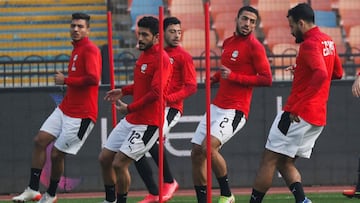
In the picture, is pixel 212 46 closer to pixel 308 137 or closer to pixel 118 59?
pixel 118 59

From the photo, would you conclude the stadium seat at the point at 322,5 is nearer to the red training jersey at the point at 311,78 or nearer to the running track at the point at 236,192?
the running track at the point at 236,192

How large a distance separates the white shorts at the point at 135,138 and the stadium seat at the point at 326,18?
6534mm

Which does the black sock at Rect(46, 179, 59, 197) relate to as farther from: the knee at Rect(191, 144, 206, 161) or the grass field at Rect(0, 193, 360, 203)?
the knee at Rect(191, 144, 206, 161)

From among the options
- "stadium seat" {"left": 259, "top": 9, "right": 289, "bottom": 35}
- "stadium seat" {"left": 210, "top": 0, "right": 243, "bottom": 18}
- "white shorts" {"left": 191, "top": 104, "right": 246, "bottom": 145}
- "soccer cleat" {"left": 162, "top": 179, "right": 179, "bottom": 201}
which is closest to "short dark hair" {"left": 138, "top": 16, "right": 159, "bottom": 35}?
"white shorts" {"left": 191, "top": 104, "right": 246, "bottom": 145}

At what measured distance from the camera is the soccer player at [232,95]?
11562 millimetres

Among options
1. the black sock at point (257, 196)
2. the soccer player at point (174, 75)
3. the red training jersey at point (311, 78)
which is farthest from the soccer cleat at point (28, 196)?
the red training jersey at point (311, 78)

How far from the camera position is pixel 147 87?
11.1 m

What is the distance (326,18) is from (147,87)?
668cm

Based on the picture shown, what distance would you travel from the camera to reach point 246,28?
460 inches

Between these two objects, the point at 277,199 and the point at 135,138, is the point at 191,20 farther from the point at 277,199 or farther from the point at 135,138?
the point at 135,138

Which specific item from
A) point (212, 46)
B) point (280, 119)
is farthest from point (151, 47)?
point (212, 46)

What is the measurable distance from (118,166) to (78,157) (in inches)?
187

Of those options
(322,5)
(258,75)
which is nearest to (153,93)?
(258,75)

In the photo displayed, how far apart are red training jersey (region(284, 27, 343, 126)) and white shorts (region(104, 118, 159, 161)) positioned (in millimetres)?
1623
